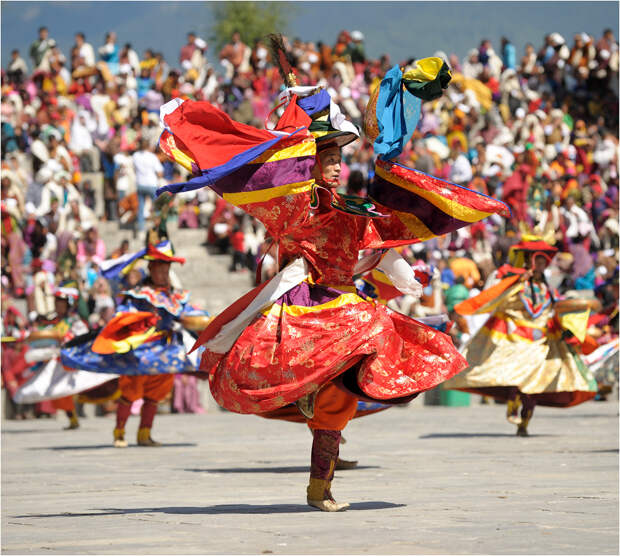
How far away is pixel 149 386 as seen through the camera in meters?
13.0

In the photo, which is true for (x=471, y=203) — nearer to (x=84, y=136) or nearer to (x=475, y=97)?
(x=84, y=136)

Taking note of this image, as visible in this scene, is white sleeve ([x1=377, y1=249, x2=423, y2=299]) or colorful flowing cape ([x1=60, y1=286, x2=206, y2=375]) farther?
colorful flowing cape ([x1=60, y1=286, x2=206, y2=375])

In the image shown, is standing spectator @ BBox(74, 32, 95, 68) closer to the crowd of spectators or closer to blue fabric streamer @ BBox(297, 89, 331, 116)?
the crowd of spectators

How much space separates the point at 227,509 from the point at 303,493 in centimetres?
92

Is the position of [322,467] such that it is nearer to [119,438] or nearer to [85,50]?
[119,438]

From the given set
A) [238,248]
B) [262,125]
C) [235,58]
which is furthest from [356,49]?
[238,248]

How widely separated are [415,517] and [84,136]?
1816 centimetres

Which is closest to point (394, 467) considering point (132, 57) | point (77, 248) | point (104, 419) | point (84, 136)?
point (104, 419)

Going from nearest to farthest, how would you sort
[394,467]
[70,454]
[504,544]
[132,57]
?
[504,544]
[394,467]
[70,454]
[132,57]

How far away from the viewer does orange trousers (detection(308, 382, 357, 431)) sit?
24.1 feet

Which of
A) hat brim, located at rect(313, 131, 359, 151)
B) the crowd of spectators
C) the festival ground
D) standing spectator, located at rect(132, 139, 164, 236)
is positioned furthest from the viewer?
standing spectator, located at rect(132, 139, 164, 236)

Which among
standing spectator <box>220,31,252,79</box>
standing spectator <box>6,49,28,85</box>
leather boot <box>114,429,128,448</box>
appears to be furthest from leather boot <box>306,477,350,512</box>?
standing spectator <box>220,31,252,79</box>

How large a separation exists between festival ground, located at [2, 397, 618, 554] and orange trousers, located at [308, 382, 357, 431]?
0.45 meters

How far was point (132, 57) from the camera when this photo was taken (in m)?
27.5
